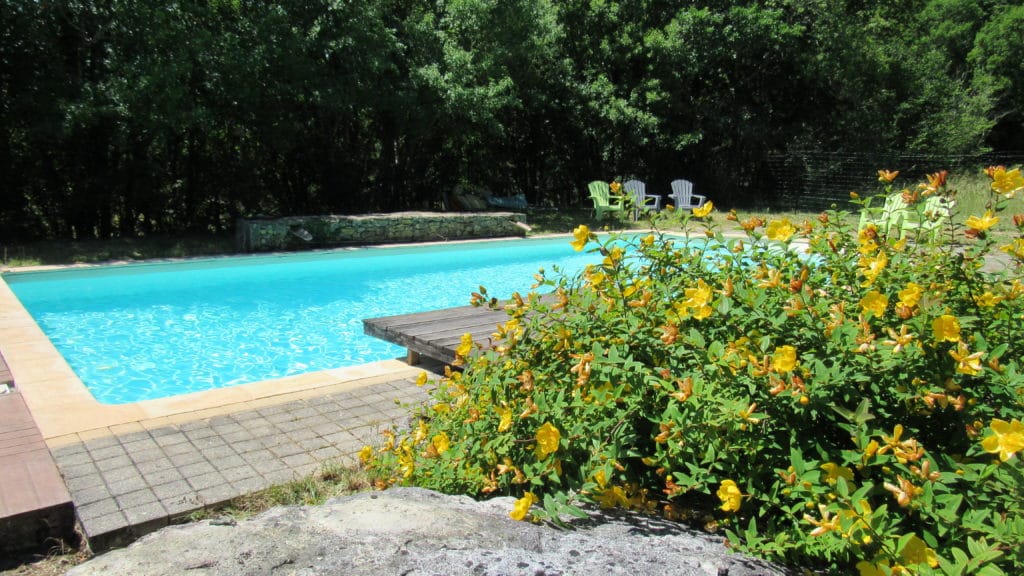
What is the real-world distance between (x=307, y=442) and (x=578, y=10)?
12936 mm

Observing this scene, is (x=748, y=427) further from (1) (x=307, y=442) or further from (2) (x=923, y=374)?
(1) (x=307, y=442)

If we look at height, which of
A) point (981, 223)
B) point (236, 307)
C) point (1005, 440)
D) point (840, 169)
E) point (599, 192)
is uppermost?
point (840, 169)

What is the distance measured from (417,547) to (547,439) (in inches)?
15.1

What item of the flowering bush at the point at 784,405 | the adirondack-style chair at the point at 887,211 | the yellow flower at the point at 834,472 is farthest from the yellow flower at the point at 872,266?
the yellow flower at the point at 834,472

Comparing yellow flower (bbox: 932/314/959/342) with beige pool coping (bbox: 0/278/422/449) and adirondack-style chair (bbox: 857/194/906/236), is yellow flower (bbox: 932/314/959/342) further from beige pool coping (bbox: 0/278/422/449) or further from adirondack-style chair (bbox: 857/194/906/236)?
beige pool coping (bbox: 0/278/422/449)

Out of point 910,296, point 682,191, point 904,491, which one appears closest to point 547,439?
point 904,491

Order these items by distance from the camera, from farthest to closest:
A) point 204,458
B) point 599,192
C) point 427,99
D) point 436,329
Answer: point 599,192 < point 427,99 < point 436,329 < point 204,458

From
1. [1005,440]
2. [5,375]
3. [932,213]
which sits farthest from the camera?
[5,375]

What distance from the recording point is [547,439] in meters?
1.52

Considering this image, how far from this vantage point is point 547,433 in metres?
1.52

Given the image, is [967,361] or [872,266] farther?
[872,266]

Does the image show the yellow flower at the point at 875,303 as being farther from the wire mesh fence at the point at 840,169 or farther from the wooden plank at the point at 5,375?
the wire mesh fence at the point at 840,169

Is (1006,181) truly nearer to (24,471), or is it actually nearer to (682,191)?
(24,471)

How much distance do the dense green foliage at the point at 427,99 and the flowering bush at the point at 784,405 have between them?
853cm
